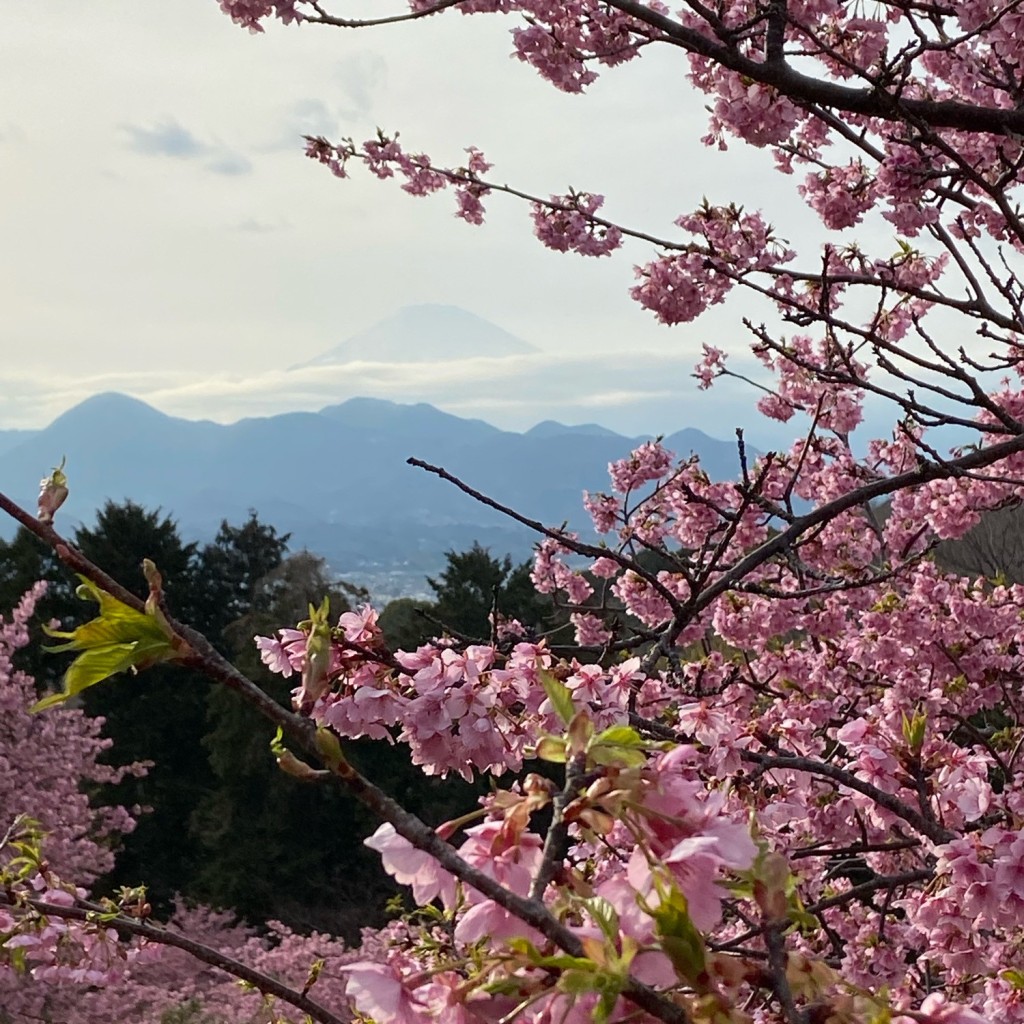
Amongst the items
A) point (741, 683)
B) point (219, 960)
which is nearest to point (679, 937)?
point (219, 960)

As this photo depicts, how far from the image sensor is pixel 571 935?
0.76 m

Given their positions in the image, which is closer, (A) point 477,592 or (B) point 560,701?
(B) point 560,701

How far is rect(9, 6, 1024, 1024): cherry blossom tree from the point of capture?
82 cm

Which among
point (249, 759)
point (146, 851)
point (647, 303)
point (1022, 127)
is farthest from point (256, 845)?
point (1022, 127)

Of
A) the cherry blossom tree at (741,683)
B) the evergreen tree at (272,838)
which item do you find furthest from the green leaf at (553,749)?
the evergreen tree at (272,838)

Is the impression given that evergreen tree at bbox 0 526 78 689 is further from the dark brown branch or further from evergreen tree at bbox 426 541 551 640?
the dark brown branch

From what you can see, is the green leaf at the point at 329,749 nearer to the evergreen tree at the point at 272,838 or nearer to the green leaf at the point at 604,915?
the green leaf at the point at 604,915

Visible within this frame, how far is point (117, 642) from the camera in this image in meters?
0.89

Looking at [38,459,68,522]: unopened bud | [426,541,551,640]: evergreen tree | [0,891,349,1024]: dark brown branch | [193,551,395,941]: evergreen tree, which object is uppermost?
[38,459,68,522]: unopened bud

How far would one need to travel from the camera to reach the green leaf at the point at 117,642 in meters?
0.88

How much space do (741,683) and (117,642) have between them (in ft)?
11.9

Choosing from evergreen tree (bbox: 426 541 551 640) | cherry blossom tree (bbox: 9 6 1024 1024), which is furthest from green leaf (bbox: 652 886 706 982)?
evergreen tree (bbox: 426 541 551 640)

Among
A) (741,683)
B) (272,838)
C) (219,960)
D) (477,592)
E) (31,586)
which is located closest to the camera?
(219,960)

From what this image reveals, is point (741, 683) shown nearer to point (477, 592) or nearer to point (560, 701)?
point (560, 701)
